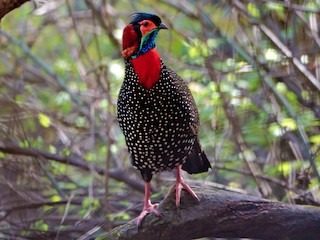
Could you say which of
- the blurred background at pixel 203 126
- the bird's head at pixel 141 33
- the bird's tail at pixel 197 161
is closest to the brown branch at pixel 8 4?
the bird's head at pixel 141 33

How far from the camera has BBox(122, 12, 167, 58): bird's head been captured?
→ 292 cm

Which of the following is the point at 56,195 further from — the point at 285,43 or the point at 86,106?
the point at 285,43

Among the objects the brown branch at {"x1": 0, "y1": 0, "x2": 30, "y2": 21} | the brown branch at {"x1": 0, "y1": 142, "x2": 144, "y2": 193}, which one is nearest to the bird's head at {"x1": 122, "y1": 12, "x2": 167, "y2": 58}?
the brown branch at {"x1": 0, "y1": 0, "x2": 30, "y2": 21}

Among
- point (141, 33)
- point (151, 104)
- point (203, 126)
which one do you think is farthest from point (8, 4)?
point (203, 126)

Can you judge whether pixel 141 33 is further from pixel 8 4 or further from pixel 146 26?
pixel 8 4

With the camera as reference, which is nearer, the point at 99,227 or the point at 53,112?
the point at 99,227

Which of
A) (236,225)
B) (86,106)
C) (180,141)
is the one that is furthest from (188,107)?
(86,106)

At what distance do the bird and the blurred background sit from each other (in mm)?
804

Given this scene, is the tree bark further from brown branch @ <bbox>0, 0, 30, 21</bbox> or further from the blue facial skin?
brown branch @ <bbox>0, 0, 30, 21</bbox>

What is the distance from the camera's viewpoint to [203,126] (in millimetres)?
4953

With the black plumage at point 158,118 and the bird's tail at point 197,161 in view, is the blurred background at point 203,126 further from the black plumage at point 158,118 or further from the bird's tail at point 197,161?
the black plumage at point 158,118

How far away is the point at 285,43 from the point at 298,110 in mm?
459

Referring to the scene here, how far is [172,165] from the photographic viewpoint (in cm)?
316

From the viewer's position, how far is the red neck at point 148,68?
297cm
